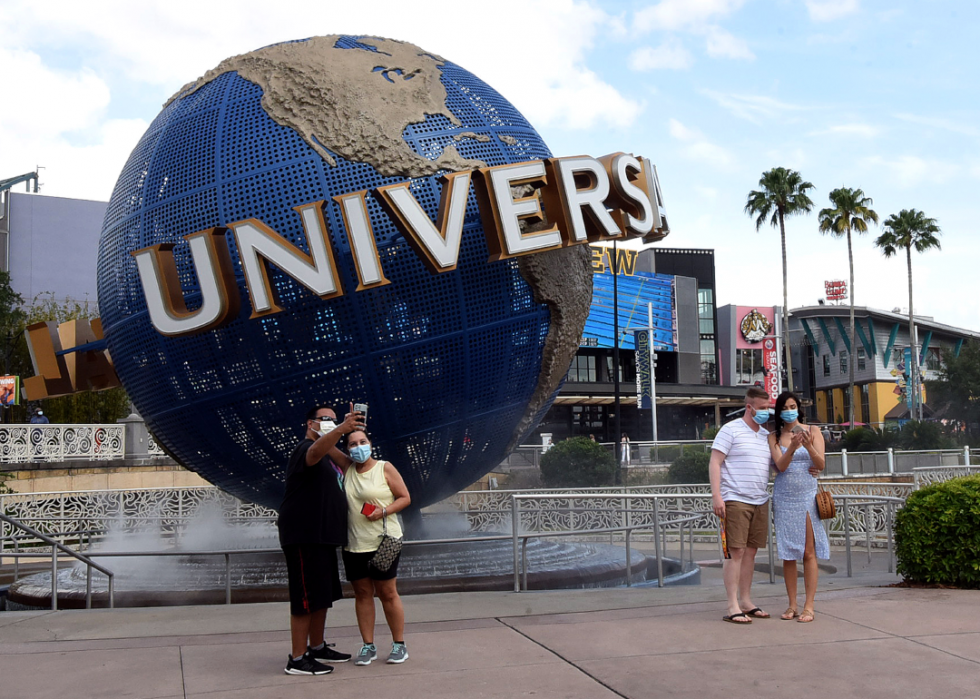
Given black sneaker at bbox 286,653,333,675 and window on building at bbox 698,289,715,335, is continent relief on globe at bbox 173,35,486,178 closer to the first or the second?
black sneaker at bbox 286,653,333,675

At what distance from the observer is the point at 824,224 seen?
4981 cm

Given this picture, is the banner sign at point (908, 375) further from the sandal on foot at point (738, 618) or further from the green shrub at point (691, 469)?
the sandal on foot at point (738, 618)

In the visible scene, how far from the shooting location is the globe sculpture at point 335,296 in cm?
901

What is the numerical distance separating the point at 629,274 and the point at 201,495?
167ft

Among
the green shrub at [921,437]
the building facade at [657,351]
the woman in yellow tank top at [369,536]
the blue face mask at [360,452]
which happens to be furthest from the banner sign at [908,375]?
the blue face mask at [360,452]

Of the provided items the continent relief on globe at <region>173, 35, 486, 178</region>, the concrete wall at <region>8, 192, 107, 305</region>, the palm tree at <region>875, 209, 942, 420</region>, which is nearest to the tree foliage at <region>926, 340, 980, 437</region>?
the palm tree at <region>875, 209, 942, 420</region>

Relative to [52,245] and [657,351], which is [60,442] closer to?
[52,245]

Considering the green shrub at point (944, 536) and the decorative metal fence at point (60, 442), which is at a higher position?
the decorative metal fence at point (60, 442)

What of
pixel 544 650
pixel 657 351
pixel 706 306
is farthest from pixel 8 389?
pixel 706 306

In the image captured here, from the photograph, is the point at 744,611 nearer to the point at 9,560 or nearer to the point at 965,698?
the point at 965,698

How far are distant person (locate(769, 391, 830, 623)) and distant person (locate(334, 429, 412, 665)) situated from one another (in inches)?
110

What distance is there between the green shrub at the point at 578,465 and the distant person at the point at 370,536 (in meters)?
23.3

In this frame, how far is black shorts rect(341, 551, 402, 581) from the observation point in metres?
5.45

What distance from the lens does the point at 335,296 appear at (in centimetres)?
870
